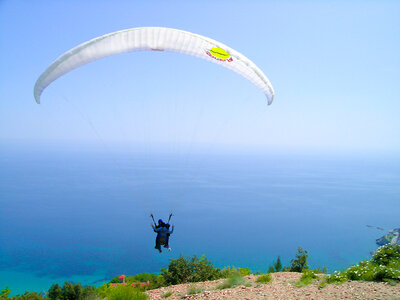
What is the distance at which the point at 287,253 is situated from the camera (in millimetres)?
67188

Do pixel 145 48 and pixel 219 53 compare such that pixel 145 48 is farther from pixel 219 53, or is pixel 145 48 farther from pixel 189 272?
pixel 189 272

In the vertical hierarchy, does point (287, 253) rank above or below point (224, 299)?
below

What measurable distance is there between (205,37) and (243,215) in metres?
91.9

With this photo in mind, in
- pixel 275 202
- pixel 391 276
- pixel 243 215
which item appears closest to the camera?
pixel 391 276

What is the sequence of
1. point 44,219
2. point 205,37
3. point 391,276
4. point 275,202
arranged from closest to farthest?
point 391,276
point 205,37
point 44,219
point 275,202

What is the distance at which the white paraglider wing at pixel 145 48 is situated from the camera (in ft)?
22.5

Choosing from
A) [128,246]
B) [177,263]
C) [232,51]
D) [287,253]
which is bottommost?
[287,253]

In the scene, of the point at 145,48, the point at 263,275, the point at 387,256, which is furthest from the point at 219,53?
the point at 387,256

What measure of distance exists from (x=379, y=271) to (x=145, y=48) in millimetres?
9657

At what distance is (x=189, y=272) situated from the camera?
12.9 meters

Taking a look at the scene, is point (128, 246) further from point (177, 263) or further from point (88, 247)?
point (177, 263)

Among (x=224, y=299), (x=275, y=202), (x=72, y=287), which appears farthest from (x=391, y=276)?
(x=275, y=202)

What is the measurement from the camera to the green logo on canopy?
25.2 feet

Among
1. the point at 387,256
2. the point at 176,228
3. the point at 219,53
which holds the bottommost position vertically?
the point at 176,228
